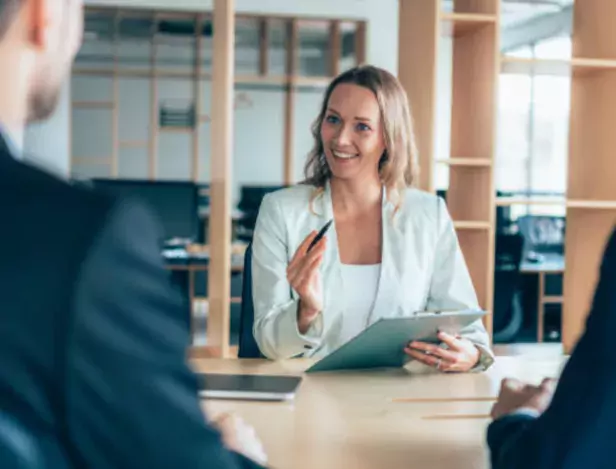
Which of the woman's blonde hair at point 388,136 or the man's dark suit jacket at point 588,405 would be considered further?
the woman's blonde hair at point 388,136

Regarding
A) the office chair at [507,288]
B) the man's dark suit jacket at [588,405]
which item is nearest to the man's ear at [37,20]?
the man's dark suit jacket at [588,405]

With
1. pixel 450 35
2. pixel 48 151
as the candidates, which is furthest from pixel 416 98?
pixel 48 151

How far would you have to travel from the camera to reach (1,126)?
696mm

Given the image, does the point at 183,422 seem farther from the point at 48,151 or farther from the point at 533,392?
the point at 48,151

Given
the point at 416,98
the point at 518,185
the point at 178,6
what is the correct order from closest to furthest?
the point at 416,98, the point at 178,6, the point at 518,185

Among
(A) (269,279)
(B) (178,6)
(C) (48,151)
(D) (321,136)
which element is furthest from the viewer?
(B) (178,6)

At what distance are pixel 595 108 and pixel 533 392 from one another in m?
2.88

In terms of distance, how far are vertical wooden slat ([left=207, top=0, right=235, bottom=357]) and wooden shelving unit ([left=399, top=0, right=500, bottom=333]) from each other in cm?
83

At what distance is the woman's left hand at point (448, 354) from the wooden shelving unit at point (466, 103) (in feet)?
5.68

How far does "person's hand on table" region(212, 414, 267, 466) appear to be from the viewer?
1.19 metres

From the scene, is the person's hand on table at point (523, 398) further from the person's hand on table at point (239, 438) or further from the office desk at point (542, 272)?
the office desk at point (542, 272)

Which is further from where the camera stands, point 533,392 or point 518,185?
point 518,185

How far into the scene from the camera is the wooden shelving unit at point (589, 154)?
3883mm

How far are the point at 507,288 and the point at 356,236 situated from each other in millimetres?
2329
